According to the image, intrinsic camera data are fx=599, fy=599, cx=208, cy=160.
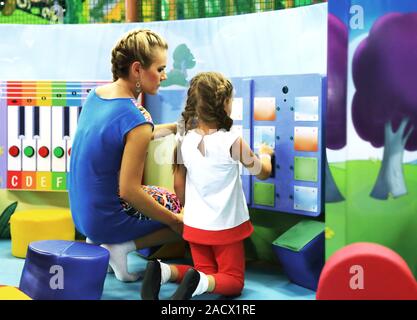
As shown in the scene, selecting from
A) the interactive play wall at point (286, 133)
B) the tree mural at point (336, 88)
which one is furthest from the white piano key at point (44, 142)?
the tree mural at point (336, 88)

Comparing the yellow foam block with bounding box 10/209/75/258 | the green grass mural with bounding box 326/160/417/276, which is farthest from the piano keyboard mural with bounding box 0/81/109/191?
the green grass mural with bounding box 326/160/417/276

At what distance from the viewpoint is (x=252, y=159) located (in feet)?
10.3

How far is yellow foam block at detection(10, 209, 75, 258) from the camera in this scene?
390 centimetres

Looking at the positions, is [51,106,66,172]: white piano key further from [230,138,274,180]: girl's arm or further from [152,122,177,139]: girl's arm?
[230,138,274,180]: girl's arm

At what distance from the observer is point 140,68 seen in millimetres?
3301

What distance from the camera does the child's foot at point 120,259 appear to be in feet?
11.1

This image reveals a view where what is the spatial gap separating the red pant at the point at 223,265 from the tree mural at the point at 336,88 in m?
0.66

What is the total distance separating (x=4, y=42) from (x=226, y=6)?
1656mm

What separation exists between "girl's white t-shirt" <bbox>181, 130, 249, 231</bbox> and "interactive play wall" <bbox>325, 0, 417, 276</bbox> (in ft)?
1.80

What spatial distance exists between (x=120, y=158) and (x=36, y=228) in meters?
1.02

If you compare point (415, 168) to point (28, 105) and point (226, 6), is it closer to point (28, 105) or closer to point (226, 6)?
point (226, 6)

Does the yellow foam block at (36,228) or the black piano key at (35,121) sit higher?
the black piano key at (35,121)

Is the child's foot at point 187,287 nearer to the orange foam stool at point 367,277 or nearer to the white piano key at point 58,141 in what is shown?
the orange foam stool at point 367,277

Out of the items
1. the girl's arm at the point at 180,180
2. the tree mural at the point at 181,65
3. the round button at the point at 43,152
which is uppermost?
the tree mural at the point at 181,65
